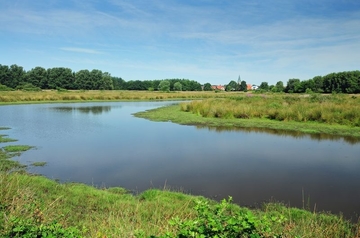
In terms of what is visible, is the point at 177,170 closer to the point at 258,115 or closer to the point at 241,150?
the point at 241,150

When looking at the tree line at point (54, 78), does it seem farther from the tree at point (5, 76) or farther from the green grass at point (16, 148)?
the green grass at point (16, 148)

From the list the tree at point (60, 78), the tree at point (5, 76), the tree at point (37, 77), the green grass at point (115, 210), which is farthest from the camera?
the tree at point (60, 78)

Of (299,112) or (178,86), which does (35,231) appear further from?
(178,86)

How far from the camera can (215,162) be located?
9.27 meters

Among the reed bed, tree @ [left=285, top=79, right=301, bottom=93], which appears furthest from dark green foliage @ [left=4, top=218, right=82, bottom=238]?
tree @ [left=285, top=79, right=301, bottom=93]

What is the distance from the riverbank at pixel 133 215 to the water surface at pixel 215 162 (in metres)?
0.83

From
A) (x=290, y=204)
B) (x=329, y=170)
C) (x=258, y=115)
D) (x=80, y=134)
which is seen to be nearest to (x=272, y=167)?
(x=329, y=170)

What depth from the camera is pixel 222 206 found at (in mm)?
2920

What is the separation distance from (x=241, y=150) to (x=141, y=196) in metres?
5.93

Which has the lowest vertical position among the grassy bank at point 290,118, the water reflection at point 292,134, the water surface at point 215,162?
the water surface at point 215,162

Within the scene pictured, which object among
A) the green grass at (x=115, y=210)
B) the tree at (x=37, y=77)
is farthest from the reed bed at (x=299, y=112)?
the tree at (x=37, y=77)

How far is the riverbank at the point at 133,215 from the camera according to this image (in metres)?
2.84

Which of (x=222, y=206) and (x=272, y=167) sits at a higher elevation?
(x=222, y=206)

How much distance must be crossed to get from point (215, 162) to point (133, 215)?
4.79 meters
